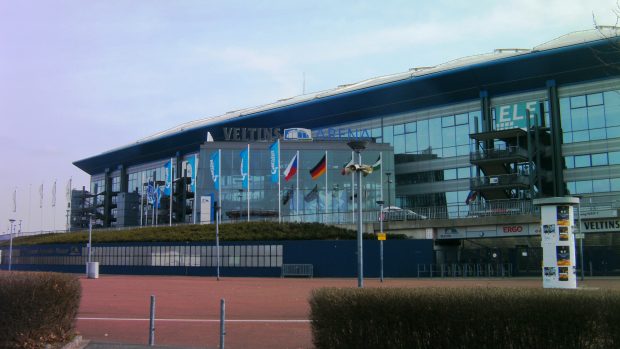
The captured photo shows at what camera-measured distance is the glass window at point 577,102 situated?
64.2 meters

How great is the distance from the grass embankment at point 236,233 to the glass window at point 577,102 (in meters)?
28.0

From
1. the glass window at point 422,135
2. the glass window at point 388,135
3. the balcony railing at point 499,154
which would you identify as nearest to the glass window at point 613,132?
the balcony railing at point 499,154

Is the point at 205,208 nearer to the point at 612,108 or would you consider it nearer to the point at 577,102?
the point at 577,102

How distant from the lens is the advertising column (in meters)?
21.4

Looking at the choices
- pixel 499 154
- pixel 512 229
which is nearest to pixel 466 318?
pixel 512 229

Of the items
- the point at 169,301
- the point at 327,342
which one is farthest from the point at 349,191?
the point at 327,342

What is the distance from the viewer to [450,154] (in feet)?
240

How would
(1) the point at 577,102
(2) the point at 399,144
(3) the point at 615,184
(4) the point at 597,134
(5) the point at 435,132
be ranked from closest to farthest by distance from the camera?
(3) the point at 615,184 → (4) the point at 597,134 → (1) the point at 577,102 → (5) the point at 435,132 → (2) the point at 399,144

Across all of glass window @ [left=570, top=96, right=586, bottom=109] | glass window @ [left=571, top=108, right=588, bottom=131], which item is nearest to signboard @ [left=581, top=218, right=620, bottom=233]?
glass window @ [left=571, top=108, right=588, bottom=131]

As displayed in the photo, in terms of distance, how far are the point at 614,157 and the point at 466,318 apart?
60581 mm

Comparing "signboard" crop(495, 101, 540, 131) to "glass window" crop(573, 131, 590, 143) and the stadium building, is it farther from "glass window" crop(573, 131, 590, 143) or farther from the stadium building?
"glass window" crop(573, 131, 590, 143)

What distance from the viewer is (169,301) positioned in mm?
24234

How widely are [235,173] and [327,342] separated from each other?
66646 mm

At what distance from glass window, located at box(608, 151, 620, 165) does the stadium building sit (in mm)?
94
